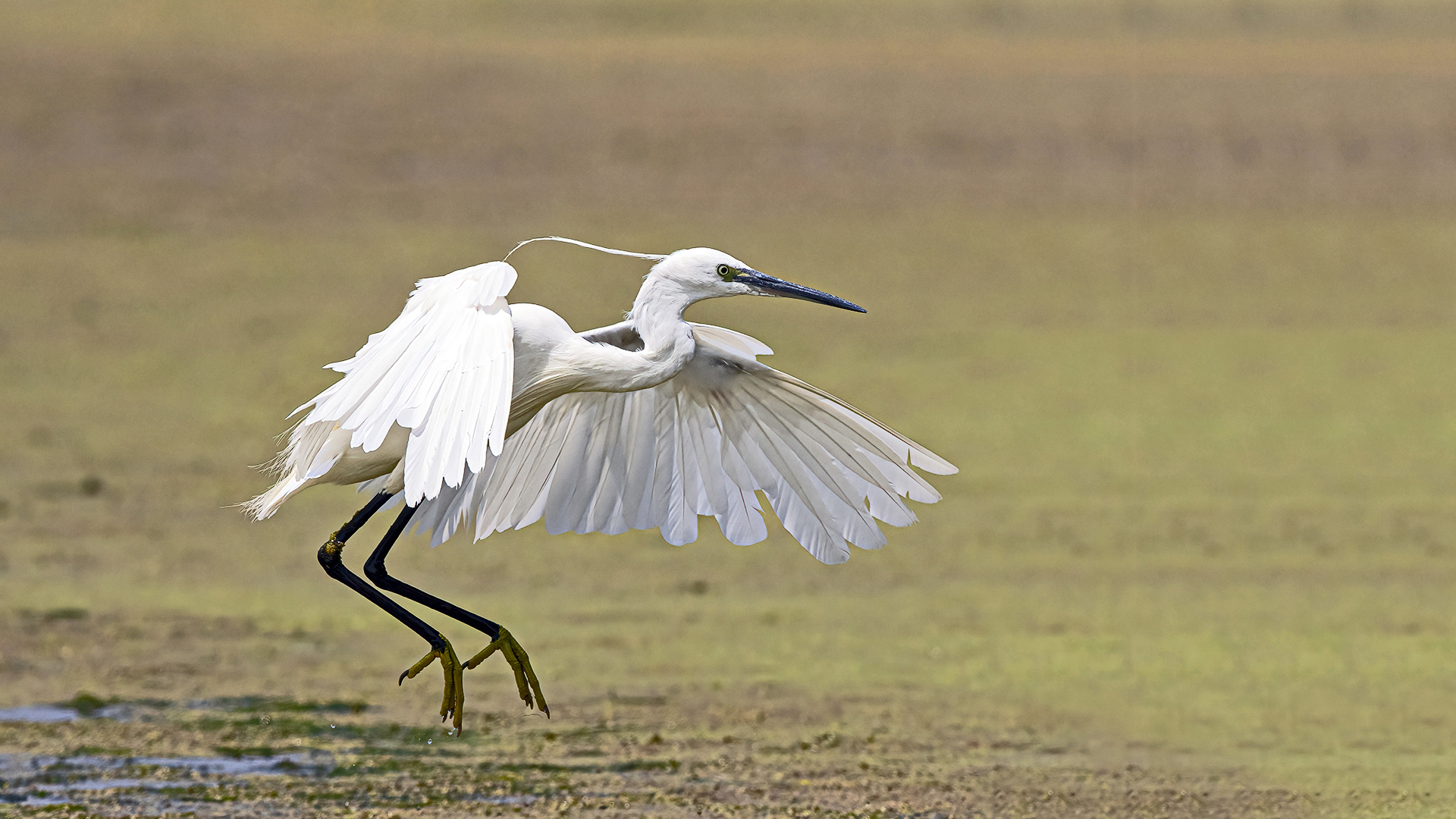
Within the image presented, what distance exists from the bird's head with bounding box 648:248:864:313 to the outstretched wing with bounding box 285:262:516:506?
578 millimetres

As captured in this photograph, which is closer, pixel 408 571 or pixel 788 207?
pixel 408 571

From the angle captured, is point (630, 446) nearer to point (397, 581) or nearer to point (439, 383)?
point (397, 581)

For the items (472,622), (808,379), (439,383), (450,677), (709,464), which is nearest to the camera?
(439,383)

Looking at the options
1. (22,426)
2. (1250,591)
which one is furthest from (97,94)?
(1250,591)

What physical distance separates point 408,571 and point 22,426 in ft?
14.1

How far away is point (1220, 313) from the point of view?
18.3 metres

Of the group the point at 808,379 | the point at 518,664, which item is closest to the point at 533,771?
the point at 518,664

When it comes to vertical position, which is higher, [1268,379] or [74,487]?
[1268,379]

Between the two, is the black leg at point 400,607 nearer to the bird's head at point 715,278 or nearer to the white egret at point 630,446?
the white egret at point 630,446

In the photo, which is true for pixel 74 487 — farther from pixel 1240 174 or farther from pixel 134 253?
pixel 1240 174

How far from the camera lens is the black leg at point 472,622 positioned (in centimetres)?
675

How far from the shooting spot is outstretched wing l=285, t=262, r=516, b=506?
5.34 meters

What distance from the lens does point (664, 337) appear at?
646 cm

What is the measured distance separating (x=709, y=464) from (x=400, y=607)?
3.86 ft
